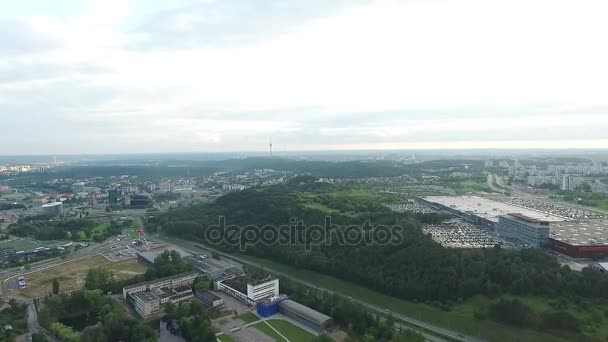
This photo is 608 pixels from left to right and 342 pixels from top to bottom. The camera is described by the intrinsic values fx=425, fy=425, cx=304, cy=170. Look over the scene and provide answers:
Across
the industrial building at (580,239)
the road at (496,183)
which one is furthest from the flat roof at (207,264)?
the road at (496,183)

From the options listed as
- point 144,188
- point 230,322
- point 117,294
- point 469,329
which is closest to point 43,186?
point 144,188

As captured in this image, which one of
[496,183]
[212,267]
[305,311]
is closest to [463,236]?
[305,311]

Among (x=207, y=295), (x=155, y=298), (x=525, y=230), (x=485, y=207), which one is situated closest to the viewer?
(x=155, y=298)

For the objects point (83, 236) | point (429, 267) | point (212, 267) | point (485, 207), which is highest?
point (485, 207)

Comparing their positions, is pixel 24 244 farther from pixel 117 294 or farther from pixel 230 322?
pixel 230 322

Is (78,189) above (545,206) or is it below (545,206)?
below

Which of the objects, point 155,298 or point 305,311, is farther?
point 155,298

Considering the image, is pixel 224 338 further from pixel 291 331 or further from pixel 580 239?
pixel 580 239

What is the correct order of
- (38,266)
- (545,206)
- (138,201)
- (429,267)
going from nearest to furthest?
(429,267) < (38,266) < (545,206) < (138,201)
